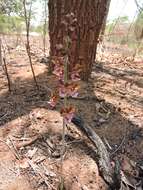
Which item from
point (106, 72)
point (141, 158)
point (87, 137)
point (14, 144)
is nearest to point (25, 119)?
point (14, 144)

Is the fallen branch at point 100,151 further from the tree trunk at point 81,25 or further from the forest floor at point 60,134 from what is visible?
the tree trunk at point 81,25

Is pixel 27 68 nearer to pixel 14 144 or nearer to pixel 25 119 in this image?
pixel 25 119

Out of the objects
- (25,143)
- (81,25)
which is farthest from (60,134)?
(81,25)

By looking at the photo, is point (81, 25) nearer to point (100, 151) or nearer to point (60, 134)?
point (60, 134)

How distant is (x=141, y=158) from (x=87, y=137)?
49 cm

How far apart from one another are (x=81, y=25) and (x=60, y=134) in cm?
132

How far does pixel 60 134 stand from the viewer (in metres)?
2.98

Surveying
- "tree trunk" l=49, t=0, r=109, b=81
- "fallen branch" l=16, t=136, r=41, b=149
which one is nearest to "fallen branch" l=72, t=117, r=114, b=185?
"fallen branch" l=16, t=136, r=41, b=149

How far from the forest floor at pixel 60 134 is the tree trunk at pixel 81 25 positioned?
32 centimetres

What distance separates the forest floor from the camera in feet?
8.64

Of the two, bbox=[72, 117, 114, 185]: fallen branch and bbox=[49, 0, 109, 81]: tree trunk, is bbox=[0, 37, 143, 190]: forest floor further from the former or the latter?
bbox=[49, 0, 109, 81]: tree trunk

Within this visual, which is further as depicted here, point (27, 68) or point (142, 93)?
point (27, 68)

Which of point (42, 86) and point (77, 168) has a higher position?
point (42, 86)

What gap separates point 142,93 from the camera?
4.06 m
